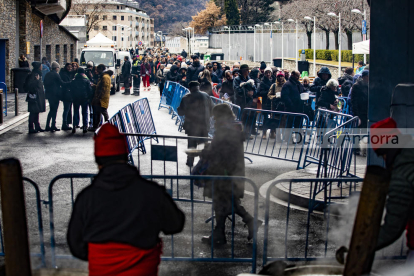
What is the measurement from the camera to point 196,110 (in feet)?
34.4

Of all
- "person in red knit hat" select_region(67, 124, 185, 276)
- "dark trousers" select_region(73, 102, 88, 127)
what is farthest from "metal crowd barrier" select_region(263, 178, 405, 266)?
"dark trousers" select_region(73, 102, 88, 127)

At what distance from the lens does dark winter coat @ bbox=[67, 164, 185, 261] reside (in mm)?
3289

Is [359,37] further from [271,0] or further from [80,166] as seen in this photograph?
[80,166]

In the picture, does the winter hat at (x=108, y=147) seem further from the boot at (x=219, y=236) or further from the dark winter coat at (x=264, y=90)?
the dark winter coat at (x=264, y=90)

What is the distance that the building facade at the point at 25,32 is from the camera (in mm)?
28000

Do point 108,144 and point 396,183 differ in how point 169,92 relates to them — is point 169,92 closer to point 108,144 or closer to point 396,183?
point 396,183

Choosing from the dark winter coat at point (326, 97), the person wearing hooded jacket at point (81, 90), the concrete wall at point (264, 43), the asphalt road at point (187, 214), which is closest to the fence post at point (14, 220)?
the asphalt road at point (187, 214)

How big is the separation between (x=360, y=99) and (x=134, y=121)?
487 cm

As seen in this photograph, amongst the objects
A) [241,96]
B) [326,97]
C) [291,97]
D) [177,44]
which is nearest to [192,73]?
[241,96]

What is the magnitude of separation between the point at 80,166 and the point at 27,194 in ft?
7.55

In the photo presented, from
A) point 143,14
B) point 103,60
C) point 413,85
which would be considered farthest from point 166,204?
point 143,14

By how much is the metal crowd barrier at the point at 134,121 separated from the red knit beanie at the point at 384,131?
6.14m

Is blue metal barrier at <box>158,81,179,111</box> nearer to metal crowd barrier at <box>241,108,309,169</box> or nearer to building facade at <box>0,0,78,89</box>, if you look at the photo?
metal crowd barrier at <box>241,108,309,169</box>

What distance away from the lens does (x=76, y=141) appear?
1403cm
